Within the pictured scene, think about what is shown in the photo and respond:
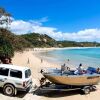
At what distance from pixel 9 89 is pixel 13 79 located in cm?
79

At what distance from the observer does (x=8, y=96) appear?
589 inches

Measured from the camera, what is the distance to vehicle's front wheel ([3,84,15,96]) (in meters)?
15.2

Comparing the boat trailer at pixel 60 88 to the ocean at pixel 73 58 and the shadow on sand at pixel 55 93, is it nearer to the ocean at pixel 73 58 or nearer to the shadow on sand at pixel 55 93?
the shadow on sand at pixel 55 93

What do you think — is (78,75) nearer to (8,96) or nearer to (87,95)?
(87,95)

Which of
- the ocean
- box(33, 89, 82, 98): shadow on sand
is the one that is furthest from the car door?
the ocean

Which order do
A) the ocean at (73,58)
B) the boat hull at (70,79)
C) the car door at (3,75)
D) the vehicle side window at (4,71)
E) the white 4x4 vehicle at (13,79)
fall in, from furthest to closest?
the ocean at (73,58)
the boat hull at (70,79)
the vehicle side window at (4,71)
the car door at (3,75)
the white 4x4 vehicle at (13,79)

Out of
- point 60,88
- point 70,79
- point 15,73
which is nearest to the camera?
point 15,73

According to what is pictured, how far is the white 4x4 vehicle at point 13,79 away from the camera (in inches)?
587

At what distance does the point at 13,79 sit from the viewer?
14961 mm

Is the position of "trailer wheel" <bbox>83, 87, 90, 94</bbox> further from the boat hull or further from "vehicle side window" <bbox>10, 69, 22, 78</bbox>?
"vehicle side window" <bbox>10, 69, 22, 78</bbox>

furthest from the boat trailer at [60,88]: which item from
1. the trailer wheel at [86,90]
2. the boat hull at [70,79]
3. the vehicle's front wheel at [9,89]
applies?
the vehicle's front wheel at [9,89]

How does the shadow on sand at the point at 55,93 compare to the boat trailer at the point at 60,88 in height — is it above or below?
below

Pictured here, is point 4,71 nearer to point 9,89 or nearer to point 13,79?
point 13,79

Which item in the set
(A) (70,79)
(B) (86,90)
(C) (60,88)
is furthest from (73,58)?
(A) (70,79)
